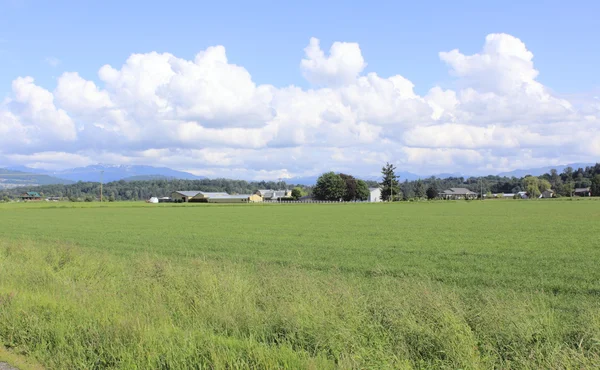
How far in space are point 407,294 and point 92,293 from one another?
6806 millimetres

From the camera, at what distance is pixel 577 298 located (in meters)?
11.6

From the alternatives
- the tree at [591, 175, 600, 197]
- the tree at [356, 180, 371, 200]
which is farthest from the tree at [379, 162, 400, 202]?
the tree at [591, 175, 600, 197]

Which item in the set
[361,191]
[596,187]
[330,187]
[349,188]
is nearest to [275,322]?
[330,187]

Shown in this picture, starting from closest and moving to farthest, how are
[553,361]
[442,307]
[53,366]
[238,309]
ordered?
[553,361] < [53,366] < [442,307] < [238,309]

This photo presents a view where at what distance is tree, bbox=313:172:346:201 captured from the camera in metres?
178

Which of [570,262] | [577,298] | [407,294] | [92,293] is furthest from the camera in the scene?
[570,262]

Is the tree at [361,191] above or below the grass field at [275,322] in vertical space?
above

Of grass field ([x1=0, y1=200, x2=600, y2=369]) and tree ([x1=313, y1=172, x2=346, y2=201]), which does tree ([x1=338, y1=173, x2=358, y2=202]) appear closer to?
tree ([x1=313, y1=172, x2=346, y2=201])

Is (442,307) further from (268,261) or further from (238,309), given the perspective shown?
(268,261)

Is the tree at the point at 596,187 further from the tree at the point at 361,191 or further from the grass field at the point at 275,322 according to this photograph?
the grass field at the point at 275,322

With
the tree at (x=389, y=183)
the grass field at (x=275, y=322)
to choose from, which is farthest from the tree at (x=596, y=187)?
the grass field at (x=275, y=322)

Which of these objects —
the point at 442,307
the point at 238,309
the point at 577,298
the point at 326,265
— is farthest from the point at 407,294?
the point at 326,265

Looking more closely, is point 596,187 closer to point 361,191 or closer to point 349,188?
point 361,191

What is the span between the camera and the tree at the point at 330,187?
17800 centimetres
